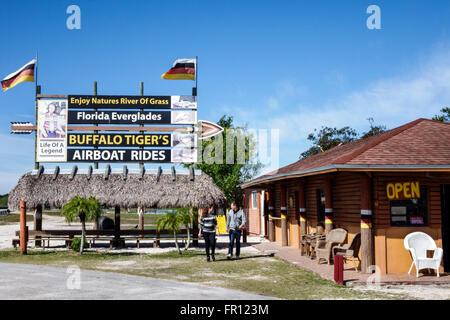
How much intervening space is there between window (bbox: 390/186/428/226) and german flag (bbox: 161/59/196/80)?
12.5 metres

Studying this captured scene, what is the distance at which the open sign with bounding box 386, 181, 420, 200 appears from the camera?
11720mm

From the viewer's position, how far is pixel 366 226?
11836 mm

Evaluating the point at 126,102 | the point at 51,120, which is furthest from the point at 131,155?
the point at 51,120

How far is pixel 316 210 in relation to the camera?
1680 cm

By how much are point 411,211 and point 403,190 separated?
826 millimetres

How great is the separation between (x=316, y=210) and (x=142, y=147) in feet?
28.5

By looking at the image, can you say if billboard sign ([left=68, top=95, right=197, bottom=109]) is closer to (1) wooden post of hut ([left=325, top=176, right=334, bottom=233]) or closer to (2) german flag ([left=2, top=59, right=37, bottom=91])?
(2) german flag ([left=2, top=59, right=37, bottom=91])

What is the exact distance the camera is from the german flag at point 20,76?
70.5ft

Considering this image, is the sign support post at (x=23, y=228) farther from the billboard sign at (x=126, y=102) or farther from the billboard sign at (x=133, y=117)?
the billboard sign at (x=126, y=102)

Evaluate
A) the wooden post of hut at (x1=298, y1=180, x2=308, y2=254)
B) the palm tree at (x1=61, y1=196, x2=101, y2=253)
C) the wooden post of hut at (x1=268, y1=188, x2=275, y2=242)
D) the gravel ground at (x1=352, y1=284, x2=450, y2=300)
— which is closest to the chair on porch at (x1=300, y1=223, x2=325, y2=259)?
the wooden post of hut at (x1=298, y1=180, x2=308, y2=254)

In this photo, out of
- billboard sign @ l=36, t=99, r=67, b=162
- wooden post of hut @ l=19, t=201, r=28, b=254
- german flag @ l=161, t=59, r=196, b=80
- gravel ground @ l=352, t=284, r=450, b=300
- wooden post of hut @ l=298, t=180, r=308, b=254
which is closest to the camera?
gravel ground @ l=352, t=284, r=450, b=300

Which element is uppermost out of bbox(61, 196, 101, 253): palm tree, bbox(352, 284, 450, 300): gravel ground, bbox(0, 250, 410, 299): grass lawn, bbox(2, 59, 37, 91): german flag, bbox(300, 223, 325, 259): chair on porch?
bbox(2, 59, 37, 91): german flag
